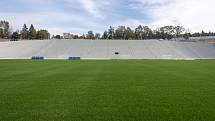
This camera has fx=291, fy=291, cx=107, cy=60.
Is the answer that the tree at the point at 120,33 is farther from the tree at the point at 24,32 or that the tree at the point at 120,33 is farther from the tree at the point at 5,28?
the tree at the point at 5,28

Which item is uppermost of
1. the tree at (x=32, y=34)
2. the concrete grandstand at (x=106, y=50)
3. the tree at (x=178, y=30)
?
the tree at (x=178, y=30)

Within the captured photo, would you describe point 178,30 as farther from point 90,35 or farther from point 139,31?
point 90,35

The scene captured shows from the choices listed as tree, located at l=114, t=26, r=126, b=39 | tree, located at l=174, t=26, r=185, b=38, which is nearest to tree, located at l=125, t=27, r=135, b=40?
tree, located at l=114, t=26, r=126, b=39

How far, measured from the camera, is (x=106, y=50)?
75.9m

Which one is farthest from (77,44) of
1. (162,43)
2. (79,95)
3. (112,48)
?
(79,95)

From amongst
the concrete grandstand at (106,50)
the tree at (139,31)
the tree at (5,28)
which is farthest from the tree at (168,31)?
the tree at (5,28)

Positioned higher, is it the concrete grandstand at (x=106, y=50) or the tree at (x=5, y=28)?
the tree at (x=5, y=28)

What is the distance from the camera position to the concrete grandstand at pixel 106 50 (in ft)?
233

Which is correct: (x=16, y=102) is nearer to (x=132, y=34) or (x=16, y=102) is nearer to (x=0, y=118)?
(x=0, y=118)

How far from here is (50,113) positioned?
7.60 metres

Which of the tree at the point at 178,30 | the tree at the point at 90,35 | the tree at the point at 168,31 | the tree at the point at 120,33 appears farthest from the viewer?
the tree at the point at 178,30

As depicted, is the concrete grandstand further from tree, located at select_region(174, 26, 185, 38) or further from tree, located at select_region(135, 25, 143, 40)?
tree, located at select_region(174, 26, 185, 38)

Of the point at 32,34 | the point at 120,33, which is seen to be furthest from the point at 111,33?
the point at 32,34

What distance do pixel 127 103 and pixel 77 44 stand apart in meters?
73.8
